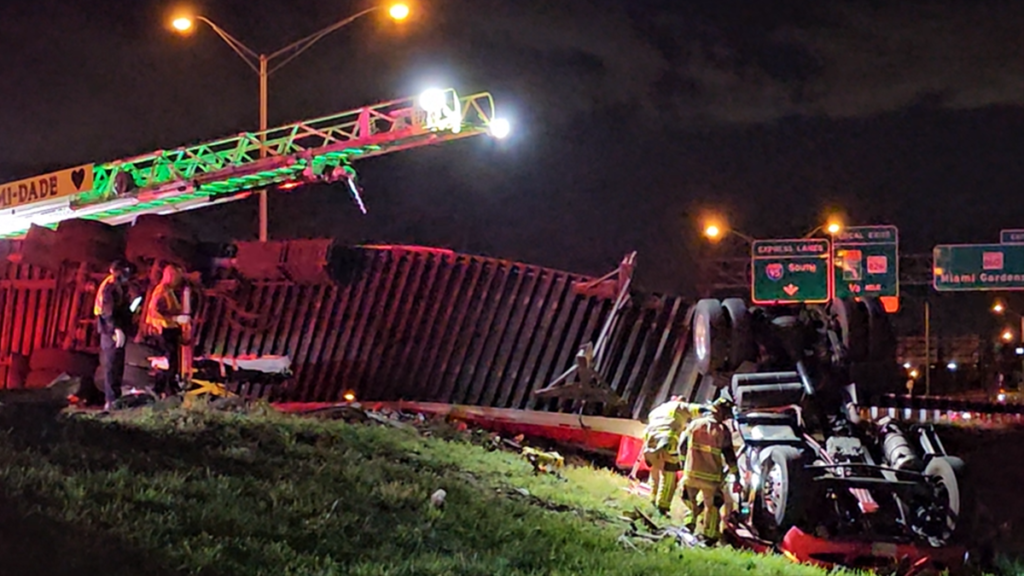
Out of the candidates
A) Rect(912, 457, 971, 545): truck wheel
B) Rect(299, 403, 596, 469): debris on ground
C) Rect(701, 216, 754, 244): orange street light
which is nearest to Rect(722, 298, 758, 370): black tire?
Rect(912, 457, 971, 545): truck wheel

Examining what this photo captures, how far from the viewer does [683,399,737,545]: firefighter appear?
9250 millimetres

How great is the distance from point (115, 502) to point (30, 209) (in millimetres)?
22991

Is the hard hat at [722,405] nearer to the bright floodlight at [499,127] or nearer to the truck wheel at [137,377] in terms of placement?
the truck wheel at [137,377]

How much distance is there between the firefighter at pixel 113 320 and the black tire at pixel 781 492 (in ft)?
21.9

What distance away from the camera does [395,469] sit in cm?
938

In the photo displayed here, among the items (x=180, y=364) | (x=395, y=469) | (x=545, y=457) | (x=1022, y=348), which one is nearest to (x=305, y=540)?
(x=395, y=469)

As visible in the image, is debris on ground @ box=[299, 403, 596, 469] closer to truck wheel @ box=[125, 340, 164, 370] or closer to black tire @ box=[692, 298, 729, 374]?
truck wheel @ box=[125, 340, 164, 370]

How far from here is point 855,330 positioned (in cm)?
1030

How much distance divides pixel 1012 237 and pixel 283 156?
18.0m

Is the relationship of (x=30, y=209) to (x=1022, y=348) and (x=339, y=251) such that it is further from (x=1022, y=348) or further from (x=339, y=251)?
(x=1022, y=348)

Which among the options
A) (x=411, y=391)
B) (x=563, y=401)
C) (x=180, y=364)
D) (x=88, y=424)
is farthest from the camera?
(x=411, y=391)

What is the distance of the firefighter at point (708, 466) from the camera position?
30.3 feet

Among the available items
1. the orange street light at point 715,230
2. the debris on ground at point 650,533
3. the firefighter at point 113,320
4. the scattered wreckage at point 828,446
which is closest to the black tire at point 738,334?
the scattered wreckage at point 828,446

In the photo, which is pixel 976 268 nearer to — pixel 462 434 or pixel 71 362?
pixel 462 434
